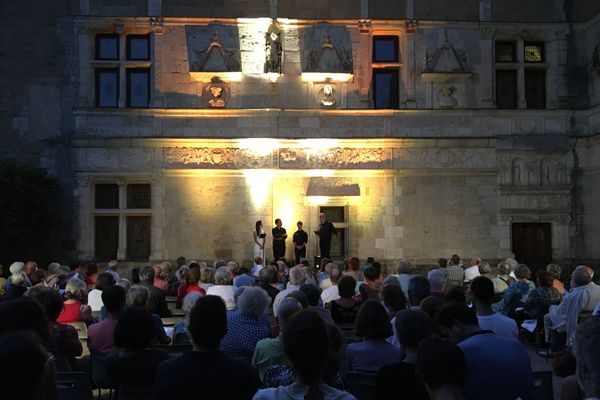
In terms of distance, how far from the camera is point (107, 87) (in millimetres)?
16406

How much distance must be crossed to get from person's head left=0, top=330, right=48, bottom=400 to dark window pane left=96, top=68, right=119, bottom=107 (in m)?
14.5

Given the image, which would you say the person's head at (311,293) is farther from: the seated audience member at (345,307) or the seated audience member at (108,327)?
the seated audience member at (108,327)

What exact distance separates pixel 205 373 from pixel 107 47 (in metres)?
14.5

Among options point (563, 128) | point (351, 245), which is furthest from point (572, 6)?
point (351, 245)

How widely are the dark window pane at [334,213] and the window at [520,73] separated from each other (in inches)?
183

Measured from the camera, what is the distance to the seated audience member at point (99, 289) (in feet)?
25.3

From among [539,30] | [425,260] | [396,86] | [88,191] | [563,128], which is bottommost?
[425,260]

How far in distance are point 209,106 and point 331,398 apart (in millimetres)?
13733

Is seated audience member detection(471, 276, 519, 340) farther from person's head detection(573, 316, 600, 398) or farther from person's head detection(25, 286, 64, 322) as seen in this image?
person's head detection(25, 286, 64, 322)

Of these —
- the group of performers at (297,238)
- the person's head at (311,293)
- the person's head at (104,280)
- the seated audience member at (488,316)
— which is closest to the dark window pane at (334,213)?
the group of performers at (297,238)

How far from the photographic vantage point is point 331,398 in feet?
9.47

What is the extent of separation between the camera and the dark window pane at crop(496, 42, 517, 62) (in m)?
17.1

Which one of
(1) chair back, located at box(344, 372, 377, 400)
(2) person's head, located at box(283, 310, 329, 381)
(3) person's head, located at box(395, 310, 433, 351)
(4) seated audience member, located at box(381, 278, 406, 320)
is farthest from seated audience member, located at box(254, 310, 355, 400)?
(4) seated audience member, located at box(381, 278, 406, 320)

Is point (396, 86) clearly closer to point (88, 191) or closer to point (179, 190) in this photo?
point (179, 190)
